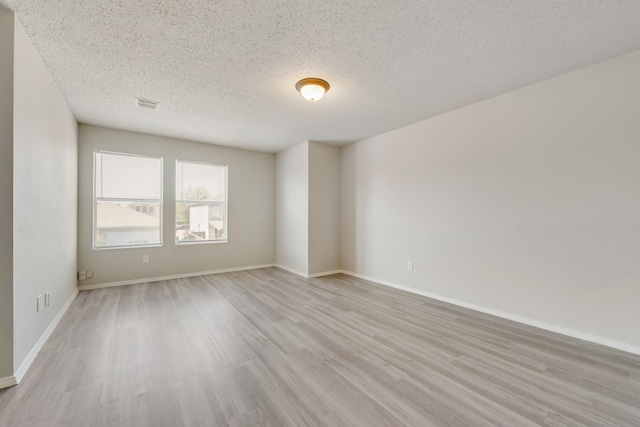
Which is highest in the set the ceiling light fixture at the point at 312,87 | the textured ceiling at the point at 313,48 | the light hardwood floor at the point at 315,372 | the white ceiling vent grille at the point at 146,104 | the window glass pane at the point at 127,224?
the textured ceiling at the point at 313,48

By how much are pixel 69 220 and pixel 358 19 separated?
420 centimetres

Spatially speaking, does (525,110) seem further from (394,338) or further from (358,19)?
(394,338)

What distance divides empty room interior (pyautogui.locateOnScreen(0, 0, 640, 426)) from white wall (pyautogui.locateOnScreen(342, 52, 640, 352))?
0.06 feet

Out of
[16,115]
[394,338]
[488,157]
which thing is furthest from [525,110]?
[16,115]

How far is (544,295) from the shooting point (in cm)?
271

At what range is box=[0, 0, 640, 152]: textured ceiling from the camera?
1828 mm

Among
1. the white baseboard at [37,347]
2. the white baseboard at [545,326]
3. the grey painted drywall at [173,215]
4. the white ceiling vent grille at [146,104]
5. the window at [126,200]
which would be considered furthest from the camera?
the window at [126,200]

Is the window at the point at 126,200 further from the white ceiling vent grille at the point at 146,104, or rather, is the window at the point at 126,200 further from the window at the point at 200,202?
the white ceiling vent grille at the point at 146,104

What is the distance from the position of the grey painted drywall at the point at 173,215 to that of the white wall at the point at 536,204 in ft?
9.92

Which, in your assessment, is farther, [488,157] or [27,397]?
[488,157]

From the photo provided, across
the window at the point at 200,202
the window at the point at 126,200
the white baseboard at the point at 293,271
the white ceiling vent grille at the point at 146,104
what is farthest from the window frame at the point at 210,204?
the white ceiling vent grille at the point at 146,104

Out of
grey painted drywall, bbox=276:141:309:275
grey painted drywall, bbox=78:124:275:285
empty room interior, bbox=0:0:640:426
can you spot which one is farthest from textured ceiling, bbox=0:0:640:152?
grey painted drywall, bbox=276:141:309:275

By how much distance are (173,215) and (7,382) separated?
3.29 metres

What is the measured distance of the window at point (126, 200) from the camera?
4.21 meters
